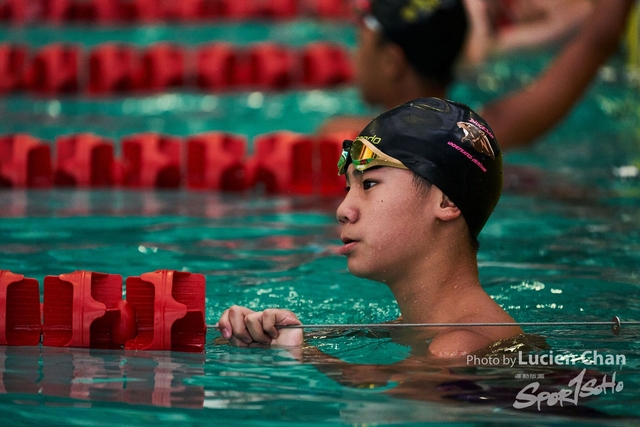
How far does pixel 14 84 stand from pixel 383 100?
11.7ft

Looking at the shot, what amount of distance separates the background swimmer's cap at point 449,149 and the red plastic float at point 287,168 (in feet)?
8.38

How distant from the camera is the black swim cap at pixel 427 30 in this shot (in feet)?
15.1

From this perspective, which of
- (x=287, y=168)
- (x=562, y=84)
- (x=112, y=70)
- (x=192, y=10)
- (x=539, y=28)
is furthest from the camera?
(x=192, y=10)

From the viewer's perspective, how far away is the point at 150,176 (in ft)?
16.9

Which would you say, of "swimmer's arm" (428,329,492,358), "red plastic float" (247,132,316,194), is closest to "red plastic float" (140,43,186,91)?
"red plastic float" (247,132,316,194)

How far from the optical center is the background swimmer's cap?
8.02ft

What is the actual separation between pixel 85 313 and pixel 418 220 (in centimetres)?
89

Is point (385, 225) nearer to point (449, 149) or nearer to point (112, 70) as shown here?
point (449, 149)

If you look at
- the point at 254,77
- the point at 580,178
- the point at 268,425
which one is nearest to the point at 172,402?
the point at 268,425

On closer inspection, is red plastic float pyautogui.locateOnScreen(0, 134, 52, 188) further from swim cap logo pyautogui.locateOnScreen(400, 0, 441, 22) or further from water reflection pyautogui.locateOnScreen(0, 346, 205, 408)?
water reflection pyautogui.locateOnScreen(0, 346, 205, 408)

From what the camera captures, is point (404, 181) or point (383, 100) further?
point (383, 100)

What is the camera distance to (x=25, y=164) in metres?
5.11

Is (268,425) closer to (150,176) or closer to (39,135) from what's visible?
(150,176)

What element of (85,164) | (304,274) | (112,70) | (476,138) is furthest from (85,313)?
(112,70)
